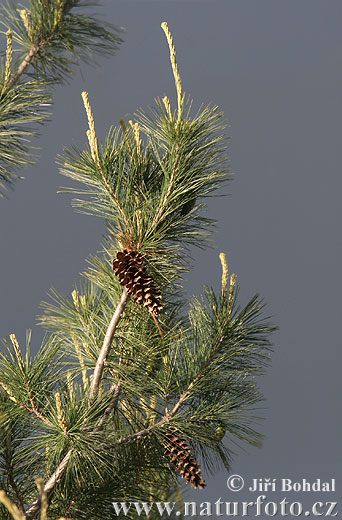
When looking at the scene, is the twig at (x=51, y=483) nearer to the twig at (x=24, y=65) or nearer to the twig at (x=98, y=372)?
the twig at (x=98, y=372)

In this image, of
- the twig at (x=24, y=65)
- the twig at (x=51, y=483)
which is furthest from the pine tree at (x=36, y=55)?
the twig at (x=51, y=483)

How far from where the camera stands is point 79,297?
3.94 ft

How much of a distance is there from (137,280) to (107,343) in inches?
4.9

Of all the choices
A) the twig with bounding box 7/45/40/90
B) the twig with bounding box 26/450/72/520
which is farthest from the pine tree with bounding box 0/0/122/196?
the twig with bounding box 26/450/72/520

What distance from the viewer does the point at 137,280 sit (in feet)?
3.37

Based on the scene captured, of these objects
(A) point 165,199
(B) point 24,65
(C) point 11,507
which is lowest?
(C) point 11,507

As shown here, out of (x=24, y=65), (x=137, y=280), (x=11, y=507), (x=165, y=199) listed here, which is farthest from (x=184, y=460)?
(x=24, y=65)

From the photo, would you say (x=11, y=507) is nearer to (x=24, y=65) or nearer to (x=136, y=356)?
(x=136, y=356)

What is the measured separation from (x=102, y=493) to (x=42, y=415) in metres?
0.16

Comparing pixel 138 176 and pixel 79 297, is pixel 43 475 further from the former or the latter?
pixel 138 176

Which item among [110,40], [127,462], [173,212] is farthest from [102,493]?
[110,40]

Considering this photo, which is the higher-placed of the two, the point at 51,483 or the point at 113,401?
the point at 113,401

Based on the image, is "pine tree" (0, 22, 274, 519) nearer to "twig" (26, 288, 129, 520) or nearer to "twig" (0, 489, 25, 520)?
"twig" (26, 288, 129, 520)

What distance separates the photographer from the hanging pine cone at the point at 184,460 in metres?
1.08
